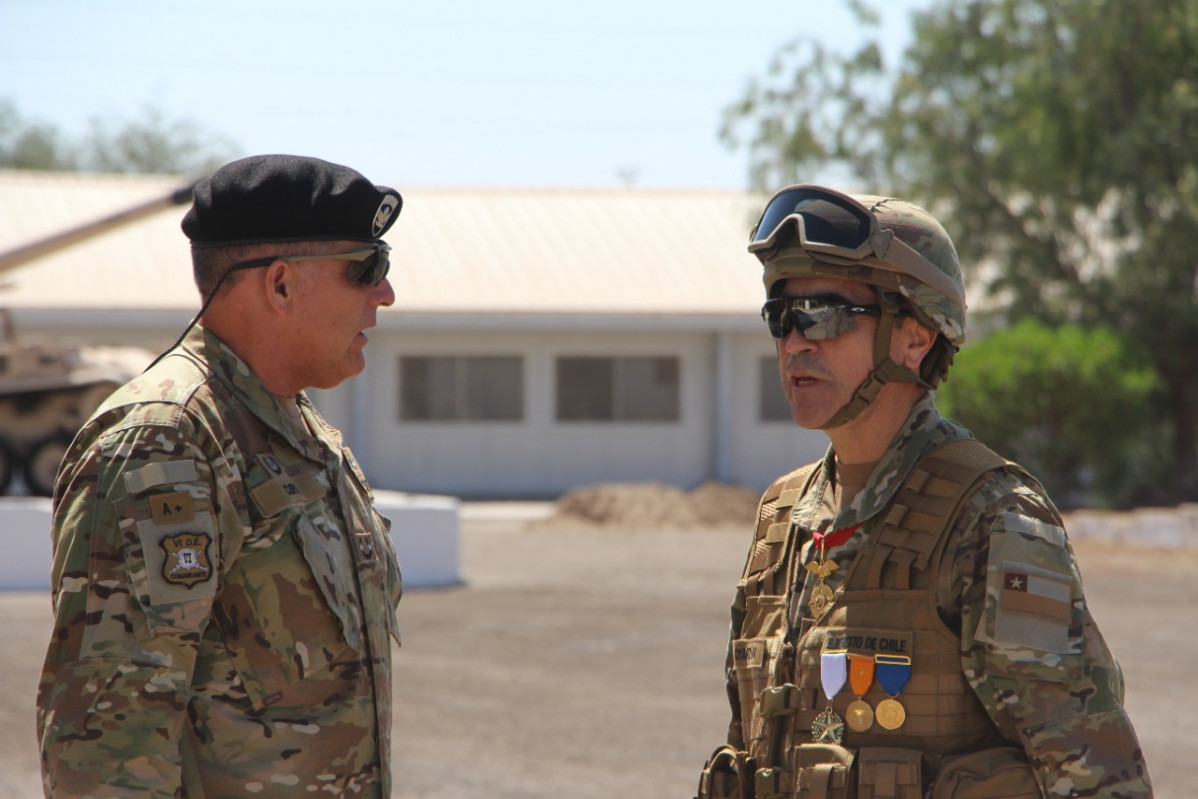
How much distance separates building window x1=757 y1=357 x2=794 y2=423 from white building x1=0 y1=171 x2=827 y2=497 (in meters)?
0.02

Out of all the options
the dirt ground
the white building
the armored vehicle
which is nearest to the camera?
the dirt ground

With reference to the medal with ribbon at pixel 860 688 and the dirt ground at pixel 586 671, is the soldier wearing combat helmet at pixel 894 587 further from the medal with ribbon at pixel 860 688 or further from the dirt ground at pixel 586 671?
the dirt ground at pixel 586 671

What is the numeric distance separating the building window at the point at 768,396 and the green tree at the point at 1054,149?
3616mm

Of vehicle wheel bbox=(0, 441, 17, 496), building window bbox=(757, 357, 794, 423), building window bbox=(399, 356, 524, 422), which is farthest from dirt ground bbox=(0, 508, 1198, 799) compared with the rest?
building window bbox=(757, 357, 794, 423)

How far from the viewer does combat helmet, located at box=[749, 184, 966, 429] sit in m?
2.67

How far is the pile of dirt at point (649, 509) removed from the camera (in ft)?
64.3

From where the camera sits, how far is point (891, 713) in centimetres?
250

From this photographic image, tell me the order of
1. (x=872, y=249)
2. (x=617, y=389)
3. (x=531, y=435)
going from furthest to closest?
(x=617, y=389) < (x=531, y=435) < (x=872, y=249)

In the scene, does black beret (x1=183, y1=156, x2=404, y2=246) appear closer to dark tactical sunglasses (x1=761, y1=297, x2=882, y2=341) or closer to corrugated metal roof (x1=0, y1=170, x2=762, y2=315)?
dark tactical sunglasses (x1=761, y1=297, x2=882, y2=341)

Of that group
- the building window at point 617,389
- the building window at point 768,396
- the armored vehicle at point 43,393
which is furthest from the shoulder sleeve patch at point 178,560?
the building window at point 768,396

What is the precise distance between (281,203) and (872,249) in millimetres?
1100

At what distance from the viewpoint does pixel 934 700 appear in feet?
8.09

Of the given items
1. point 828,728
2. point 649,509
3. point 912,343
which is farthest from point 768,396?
point 828,728

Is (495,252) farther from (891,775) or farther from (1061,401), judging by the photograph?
(891,775)
